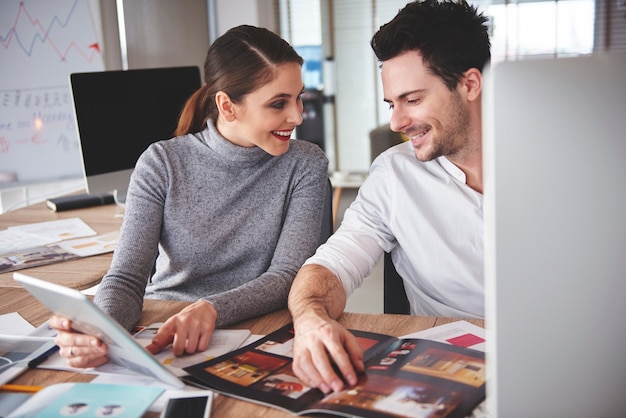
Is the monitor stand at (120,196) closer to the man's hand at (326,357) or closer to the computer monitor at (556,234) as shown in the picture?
the man's hand at (326,357)

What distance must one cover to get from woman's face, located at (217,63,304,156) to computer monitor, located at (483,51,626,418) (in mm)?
1077

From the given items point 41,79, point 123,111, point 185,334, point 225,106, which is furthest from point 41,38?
point 185,334

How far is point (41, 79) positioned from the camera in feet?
10.7

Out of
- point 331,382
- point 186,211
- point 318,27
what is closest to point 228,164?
point 186,211

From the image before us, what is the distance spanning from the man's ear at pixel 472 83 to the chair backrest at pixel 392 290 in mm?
419

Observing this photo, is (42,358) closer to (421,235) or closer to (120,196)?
(421,235)

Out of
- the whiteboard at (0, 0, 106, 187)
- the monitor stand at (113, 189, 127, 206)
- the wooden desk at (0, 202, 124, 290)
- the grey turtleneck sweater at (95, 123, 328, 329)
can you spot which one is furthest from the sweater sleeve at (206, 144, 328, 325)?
the whiteboard at (0, 0, 106, 187)

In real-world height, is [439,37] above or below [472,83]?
above

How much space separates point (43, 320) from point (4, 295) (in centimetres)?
25

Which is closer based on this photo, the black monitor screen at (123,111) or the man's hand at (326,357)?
the man's hand at (326,357)

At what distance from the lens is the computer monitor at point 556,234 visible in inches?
24.1

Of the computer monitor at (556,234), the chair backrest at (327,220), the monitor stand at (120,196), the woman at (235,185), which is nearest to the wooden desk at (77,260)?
the monitor stand at (120,196)

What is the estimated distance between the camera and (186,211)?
1630 mm

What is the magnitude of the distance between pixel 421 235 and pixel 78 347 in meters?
0.78
